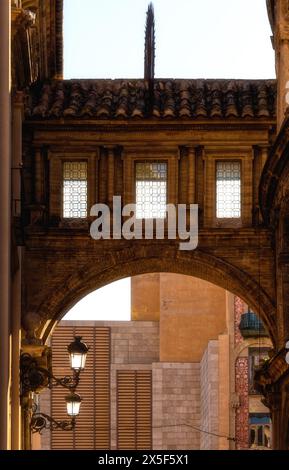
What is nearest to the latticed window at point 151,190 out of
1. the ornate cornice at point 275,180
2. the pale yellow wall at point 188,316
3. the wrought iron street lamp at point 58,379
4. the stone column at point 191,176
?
the stone column at point 191,176

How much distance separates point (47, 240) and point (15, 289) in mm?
5610

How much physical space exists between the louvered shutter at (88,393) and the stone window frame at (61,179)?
1185 inches

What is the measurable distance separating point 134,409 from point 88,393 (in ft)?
5.63

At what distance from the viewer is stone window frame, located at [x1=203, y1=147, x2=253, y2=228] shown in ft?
153

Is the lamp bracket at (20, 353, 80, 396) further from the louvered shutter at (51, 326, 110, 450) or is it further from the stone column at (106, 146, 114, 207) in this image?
the louvered shutter at (51, 326, 110, 450)

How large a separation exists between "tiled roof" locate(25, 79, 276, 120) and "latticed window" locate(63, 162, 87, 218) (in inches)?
42.9

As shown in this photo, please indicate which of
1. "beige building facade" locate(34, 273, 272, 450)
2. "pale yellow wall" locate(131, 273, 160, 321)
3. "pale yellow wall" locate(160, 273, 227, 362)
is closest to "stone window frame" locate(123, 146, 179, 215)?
"beige building facade" locate(34, 273, 272, 450)

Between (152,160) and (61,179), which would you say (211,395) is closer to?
(152,160)

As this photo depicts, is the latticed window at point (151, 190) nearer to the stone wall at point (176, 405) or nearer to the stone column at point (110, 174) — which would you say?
the stone column at point (110, 174)

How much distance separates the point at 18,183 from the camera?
122ft

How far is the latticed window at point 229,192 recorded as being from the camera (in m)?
46.8

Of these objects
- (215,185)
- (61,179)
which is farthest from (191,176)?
(61,179)
